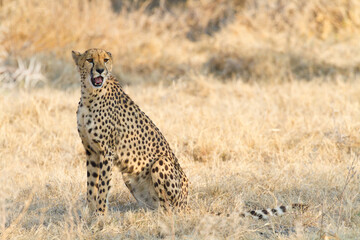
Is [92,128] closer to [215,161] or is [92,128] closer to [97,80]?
[97,80]

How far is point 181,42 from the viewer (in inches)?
363

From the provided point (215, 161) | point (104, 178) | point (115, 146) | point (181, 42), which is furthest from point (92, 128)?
point (181, 42)

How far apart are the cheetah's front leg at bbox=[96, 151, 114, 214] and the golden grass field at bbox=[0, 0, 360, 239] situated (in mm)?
88

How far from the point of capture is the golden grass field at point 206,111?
3.07 meters

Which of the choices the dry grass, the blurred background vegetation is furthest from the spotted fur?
the blurred background vegetation

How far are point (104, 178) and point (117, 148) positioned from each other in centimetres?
19

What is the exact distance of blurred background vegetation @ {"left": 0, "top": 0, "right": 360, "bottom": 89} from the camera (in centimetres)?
731

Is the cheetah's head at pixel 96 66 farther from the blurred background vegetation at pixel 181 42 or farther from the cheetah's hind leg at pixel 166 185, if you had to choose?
the blurred background vegetation at pixel 181 42

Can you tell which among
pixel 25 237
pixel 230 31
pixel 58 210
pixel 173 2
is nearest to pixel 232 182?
pixel 58 210

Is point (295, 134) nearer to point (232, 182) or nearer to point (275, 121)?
point (275, 121)

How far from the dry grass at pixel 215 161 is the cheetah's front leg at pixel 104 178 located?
4.0 inches

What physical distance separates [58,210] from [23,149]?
1169 millimetres

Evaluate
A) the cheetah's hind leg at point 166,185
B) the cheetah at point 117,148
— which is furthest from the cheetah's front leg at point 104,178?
the cheetah's hind leg at point 166,185

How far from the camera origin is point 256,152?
443 centimetres
